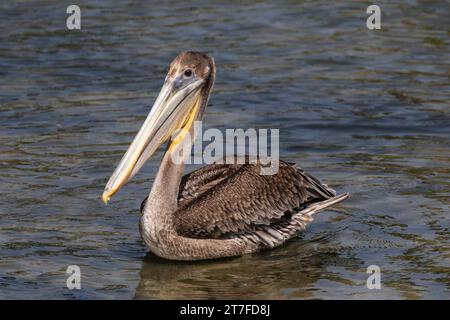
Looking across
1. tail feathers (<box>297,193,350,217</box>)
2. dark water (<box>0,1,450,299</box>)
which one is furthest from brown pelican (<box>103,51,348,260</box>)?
dark water (<box>0,1,450,299</box>)

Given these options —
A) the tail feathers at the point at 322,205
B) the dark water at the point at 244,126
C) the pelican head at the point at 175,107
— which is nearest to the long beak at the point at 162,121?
the pelican head at the point at 175,107

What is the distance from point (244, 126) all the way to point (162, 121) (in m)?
3.03

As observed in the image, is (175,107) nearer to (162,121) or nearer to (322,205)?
(162,121)

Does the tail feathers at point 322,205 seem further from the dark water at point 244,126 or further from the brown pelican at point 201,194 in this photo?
the dark water at point 244,126

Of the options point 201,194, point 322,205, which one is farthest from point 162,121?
point 322,205

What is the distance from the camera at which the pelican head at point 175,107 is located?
793 centimetres

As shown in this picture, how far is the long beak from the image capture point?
786 cm

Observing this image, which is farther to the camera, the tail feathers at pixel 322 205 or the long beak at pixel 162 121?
the tail feathers at pixel 322 205

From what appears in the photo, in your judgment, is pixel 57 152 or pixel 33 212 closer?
pixel 33 212

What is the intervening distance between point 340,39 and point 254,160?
5.44m

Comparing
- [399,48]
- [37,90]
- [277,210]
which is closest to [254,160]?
[277,210]
